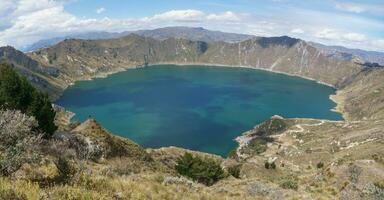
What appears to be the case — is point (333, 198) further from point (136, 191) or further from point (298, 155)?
point (298, 155)

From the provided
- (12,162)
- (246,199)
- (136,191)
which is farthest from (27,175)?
(246,199)

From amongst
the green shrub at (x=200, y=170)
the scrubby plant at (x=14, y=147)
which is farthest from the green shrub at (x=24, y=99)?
the scrubby plant at (x=14, y=147)

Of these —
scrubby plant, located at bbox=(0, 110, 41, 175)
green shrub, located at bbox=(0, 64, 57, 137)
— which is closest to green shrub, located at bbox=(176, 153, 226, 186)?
green shrub, located at bbox=(0, 64, 57, 137)

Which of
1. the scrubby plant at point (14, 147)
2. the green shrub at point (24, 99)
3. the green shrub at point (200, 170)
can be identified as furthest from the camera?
the green shrub at point (200, 170)

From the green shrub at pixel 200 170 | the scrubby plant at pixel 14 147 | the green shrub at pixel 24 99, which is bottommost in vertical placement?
the green shrub at pixel 200 170

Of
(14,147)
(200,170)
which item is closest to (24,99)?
(200,170)

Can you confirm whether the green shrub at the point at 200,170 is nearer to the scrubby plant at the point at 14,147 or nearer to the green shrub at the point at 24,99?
the green shrub at the point at 24,99

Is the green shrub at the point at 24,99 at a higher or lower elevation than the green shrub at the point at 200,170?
higher
